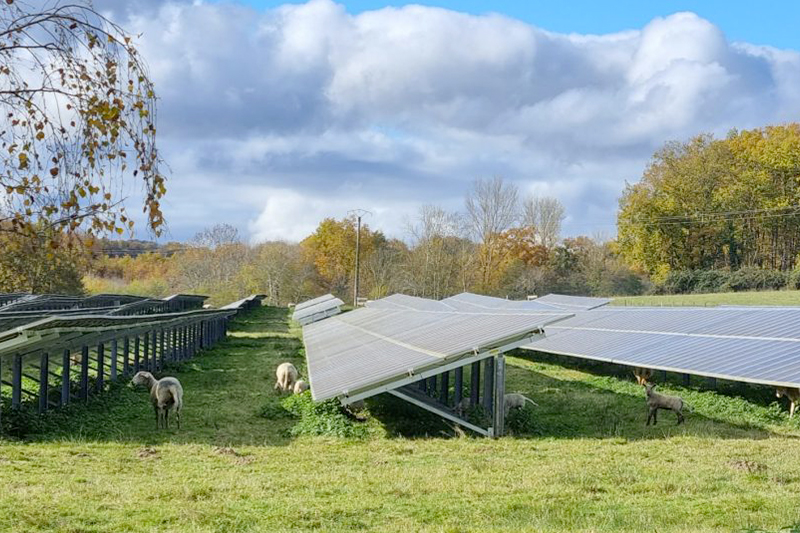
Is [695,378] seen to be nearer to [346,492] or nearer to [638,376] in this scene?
[638,376]

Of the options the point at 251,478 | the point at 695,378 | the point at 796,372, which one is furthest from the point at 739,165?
the point at 251,478

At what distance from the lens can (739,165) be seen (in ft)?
208

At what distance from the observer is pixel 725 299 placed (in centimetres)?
5447

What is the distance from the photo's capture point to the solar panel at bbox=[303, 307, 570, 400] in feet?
42.3

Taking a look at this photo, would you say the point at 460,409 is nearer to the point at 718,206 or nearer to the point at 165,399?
the point at 165,399

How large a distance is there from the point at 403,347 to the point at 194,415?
14.3 feet

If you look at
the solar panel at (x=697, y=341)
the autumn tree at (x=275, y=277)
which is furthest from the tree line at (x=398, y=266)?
the solar panel at (x=697, y=341)

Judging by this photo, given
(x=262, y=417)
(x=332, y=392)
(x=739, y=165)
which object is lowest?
(x=262, y=417)

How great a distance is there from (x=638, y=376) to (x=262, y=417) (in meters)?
9.14

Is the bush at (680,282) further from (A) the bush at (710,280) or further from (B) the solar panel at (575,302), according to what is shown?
(B) the solar panel at (575,302)

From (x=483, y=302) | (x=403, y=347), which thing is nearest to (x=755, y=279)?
(x=483, y=302)

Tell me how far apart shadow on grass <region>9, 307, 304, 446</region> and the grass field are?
0.07m

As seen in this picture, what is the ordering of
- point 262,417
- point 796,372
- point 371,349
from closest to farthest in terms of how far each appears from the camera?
1. point 796,372
2. point 262,417
3. point 371,349

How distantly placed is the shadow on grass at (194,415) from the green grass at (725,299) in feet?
115
